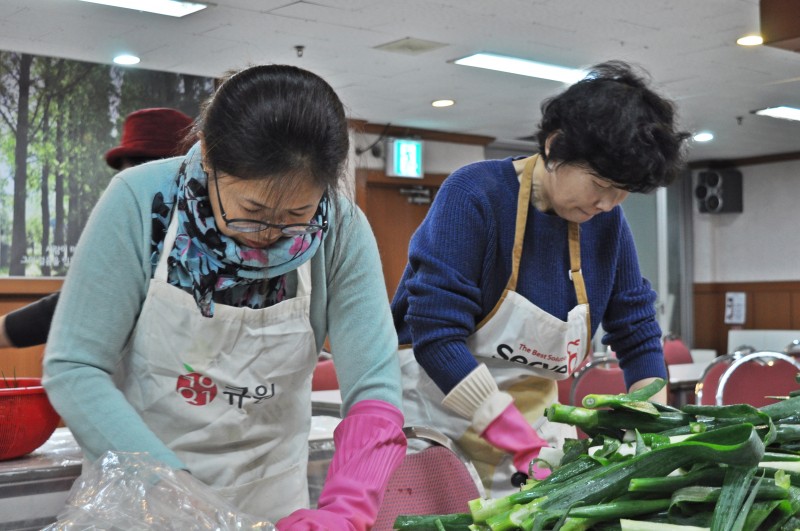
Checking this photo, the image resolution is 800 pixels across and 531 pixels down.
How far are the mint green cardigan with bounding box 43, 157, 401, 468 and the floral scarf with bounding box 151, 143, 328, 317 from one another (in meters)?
0.03

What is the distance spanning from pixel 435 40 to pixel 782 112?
4242 millimetres

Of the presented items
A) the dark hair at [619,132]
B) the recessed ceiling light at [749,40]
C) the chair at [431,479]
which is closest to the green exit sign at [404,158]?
the recessed ceiling light at [749,40]

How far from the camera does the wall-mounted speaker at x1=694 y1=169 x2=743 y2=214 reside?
37.9ft

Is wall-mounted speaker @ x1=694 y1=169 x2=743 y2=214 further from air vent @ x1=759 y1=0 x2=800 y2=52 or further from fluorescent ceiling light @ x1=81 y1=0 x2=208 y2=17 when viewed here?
fluorescent ceiling light @ x1=81 y1=0 x2=208 y2=17

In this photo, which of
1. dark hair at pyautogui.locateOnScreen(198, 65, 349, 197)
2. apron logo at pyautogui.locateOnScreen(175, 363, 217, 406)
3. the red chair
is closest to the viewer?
dark hair at pyautogui.locateOnScreen(198, 65, 349, 197)

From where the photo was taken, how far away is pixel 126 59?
6676 mm

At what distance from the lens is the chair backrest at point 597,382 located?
380 cm

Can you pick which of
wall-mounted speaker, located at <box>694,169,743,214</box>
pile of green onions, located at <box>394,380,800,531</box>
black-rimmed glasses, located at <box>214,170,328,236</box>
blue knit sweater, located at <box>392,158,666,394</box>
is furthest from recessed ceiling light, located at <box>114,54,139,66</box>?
wall-mounted speaker, located at <box>694,169,743,214</box>

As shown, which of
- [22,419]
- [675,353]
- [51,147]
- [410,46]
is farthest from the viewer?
[51,147]

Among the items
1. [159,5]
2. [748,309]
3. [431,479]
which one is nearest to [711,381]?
[431,479]

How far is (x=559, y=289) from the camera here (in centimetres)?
190

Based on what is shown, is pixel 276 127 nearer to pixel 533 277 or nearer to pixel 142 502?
pixel 142 502

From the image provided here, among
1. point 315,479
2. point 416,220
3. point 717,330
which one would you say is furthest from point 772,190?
point 315,479

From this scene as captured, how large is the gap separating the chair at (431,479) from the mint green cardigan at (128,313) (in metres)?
0.15
